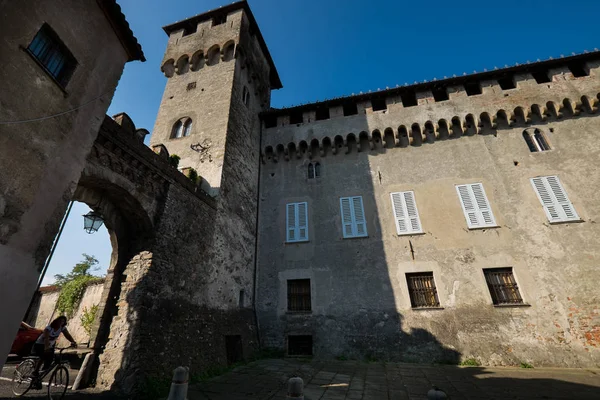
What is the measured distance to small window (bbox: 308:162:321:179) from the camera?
45.4ft

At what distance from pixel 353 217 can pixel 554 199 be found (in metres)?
7.69

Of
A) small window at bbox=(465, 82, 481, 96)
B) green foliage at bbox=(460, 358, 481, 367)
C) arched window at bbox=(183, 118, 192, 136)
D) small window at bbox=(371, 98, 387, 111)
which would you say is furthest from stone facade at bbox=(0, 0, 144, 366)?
small window at bbox=(465, 82, 481, 96)

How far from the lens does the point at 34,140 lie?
15.1ft

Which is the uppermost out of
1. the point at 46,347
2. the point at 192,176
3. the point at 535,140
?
the point at 535,140

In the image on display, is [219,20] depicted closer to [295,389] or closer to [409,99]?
[409,99]

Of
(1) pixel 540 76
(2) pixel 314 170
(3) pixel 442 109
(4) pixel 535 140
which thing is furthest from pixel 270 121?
(1) pixel 540 76

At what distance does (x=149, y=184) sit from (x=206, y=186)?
311cm

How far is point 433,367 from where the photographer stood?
8914 mm

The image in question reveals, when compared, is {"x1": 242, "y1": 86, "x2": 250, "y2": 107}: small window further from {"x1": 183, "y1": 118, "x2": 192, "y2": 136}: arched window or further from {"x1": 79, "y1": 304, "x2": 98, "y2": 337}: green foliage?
{"x1": 79, "y1": 304, "x2": 98, "y2": 337}: green foliage

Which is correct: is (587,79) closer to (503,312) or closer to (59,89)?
(503,312)

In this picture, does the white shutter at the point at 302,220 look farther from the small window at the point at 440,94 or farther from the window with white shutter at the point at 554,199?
the window with white shutter at the point at 554,199

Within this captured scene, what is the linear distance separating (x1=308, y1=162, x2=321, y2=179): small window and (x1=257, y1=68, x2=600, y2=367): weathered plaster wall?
236mm

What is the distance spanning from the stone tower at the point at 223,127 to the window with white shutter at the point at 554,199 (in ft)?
38.8

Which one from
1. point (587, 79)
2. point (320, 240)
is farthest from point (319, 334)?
point (587, 79)
